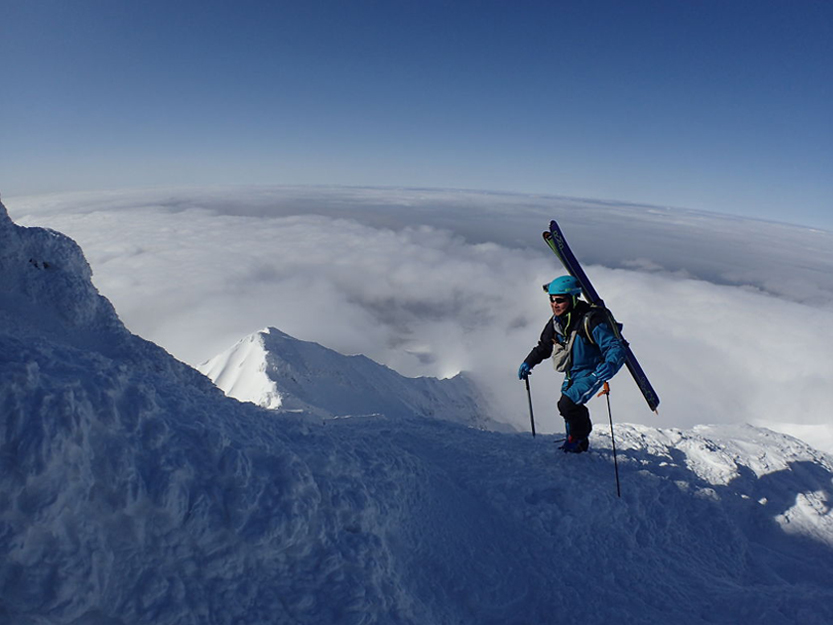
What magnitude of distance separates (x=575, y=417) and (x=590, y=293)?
236cm

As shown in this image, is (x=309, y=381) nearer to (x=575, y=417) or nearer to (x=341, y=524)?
(x=575, y=417)

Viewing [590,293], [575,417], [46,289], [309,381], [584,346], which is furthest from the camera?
[309,381]

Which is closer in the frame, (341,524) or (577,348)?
(341,524)

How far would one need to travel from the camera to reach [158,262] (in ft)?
520

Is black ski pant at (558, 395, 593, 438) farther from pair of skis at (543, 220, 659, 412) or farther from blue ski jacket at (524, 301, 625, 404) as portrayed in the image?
pair of skis at (543, 220, 659, 412)

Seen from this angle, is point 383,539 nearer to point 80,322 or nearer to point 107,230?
point 80,322

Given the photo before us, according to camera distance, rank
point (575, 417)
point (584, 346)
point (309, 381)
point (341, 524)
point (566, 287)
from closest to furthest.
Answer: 1. point (341, 524)
2. point (566, 287)
3. point (584, 346)
4. point (575, 417)
5. point (309, 381)

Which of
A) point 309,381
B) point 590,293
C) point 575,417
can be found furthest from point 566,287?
point 309,381

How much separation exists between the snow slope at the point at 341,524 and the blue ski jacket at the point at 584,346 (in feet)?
4.75

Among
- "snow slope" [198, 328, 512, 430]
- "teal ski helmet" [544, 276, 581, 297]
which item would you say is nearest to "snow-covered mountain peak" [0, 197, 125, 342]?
"teal ski helmet" [544, 276, 581, 297]

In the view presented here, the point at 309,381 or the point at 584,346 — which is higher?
the point at 584,346

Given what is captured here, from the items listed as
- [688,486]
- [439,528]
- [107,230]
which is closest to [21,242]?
[439,528]

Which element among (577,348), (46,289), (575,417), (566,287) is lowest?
(575,417)

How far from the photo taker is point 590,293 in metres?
7.74
